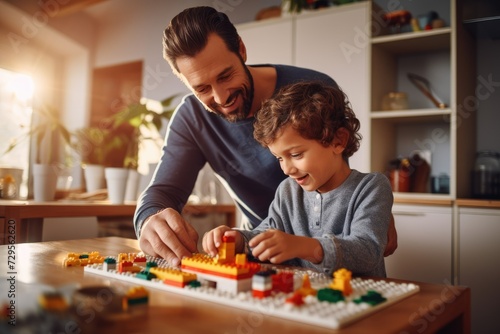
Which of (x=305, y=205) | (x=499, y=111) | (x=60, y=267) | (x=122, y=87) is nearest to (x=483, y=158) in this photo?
(x=499, y=111)

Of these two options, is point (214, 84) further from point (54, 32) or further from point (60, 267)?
point (54, 32)

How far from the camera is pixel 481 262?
1.97 meters

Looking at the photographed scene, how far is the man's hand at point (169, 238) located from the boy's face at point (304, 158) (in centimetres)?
26

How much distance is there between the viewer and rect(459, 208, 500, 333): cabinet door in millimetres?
1936

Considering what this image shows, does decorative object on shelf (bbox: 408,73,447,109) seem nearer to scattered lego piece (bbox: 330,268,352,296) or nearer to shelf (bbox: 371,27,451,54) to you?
shelf (bbox: 371,27,451,54)

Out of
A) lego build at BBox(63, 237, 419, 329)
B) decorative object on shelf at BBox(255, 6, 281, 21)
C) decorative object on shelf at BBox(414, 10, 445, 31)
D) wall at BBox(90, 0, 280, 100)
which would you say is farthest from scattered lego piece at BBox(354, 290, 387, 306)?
wall at BBox(90, 0, 280, 100)

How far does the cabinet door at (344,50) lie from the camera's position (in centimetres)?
237

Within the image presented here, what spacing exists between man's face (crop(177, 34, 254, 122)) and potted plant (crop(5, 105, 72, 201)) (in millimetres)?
1109

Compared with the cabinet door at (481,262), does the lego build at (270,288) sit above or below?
above

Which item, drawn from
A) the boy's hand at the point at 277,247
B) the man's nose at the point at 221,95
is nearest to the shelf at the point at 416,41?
the man's nose at the point at 221,95

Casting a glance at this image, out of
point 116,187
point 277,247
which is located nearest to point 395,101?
point 116,187

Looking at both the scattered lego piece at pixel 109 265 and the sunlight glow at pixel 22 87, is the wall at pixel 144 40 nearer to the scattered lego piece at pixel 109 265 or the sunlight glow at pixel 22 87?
the sunlight glow at pixel 22 87

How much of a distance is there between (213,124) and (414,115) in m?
1.35

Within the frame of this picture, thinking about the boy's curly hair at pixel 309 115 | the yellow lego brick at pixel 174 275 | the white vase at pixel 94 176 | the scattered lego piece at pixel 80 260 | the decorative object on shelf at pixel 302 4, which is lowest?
the scattered lego piece at pixel 80 260
